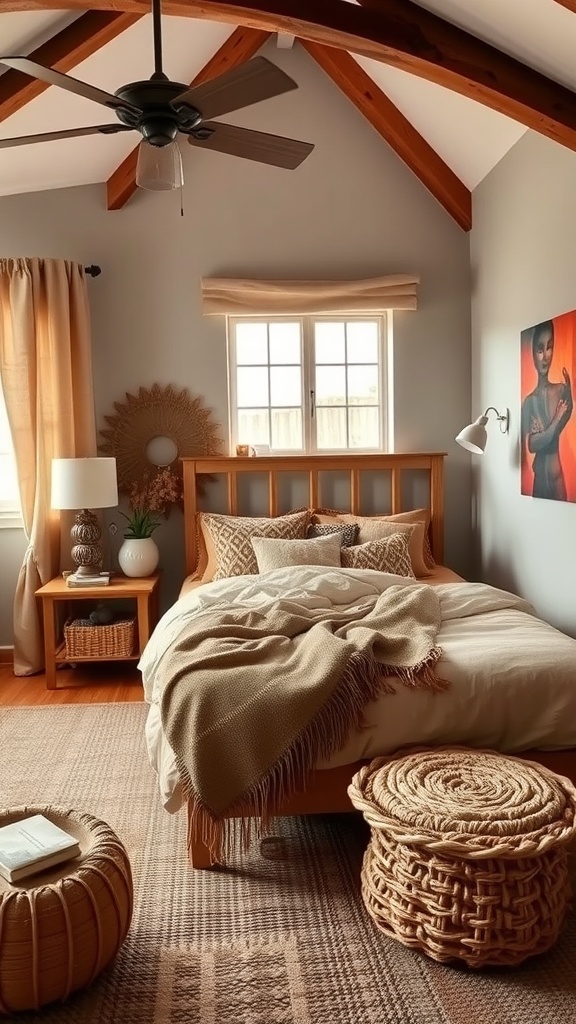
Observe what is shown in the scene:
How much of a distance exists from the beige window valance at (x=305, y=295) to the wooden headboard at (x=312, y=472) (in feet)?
2.76

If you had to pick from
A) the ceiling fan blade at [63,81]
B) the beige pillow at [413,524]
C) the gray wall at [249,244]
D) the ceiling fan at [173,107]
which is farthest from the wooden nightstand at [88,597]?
the ceiling fan blade at [63,81]

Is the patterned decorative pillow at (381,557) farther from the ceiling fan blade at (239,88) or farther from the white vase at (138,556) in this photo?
the ceiling fan blade at (239,88)

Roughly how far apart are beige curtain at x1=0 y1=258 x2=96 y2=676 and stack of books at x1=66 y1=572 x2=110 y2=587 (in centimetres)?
31

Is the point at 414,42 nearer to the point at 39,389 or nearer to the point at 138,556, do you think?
the point at 39,389

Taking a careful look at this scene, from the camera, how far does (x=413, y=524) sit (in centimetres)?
439

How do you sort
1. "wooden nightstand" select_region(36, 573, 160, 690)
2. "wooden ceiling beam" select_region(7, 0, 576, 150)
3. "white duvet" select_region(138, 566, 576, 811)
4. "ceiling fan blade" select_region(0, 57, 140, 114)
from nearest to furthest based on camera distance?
"ceiling fan blade" select_region(0, 57, 140, 114) → "white duvet" select_region(138, 566, 576, 811) → "wooden ceiling beam" select_region(7, 0, 576, 150) → "wooden nightstand" select_region(36, 573, 160, 690)

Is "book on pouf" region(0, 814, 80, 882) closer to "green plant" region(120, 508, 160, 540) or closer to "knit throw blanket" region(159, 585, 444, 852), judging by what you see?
"knit throw blanket" region(159, 585, 444, 852)

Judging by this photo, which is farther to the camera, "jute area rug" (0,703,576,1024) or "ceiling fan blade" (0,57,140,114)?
"ceiling fan blade" (0,57,140,114)

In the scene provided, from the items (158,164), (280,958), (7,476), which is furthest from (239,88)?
(7,476)

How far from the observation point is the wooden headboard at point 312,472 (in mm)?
4609

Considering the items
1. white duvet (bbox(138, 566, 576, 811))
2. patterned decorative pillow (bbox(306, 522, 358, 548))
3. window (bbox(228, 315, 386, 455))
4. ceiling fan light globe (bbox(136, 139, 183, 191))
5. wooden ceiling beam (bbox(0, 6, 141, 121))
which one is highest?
wooden ceiling beam (bbox(0, 6, 141, 121))

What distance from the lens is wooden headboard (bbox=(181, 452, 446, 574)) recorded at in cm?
461

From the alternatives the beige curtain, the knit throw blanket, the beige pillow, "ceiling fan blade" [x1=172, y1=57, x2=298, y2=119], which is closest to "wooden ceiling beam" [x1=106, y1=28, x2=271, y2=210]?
the beige curtain

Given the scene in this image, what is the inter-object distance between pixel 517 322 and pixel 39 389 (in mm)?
2554
